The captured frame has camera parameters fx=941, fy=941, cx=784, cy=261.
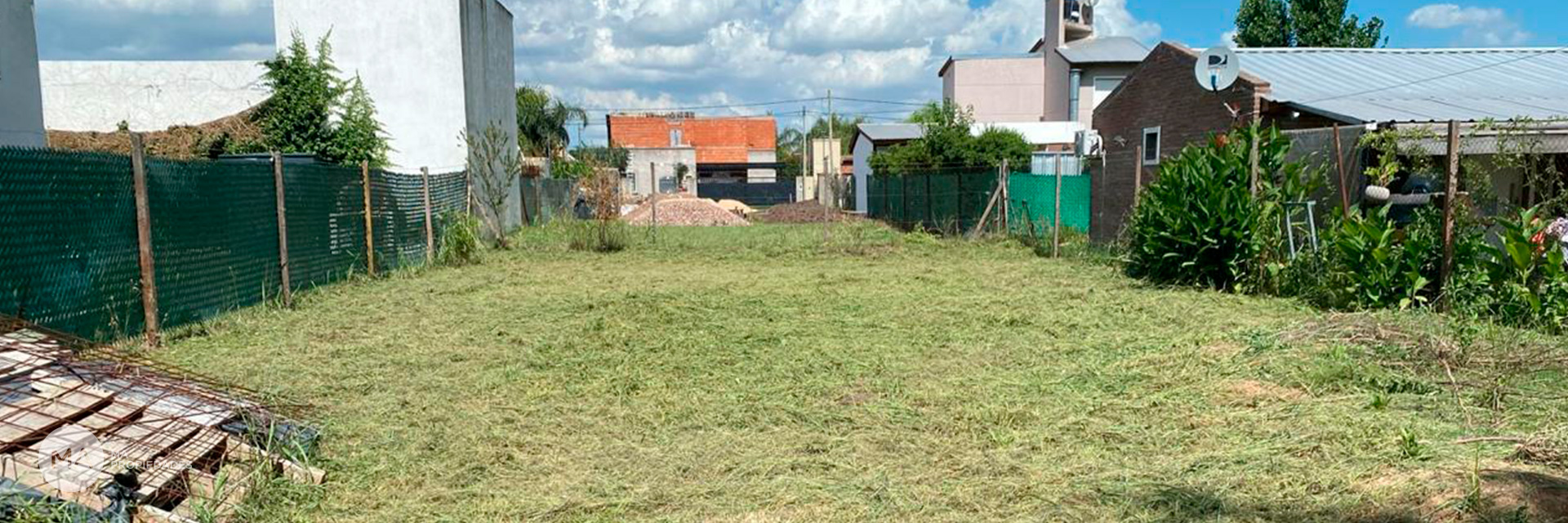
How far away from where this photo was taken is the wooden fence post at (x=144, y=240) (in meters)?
7.39

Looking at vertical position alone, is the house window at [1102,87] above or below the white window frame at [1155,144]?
above

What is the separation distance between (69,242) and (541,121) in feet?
153

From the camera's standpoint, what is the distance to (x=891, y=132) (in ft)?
124

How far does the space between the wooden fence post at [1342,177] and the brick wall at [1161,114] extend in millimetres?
3882

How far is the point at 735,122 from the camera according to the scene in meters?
71.1

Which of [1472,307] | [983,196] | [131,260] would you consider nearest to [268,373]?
[131,260]

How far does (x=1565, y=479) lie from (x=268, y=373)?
284 inches

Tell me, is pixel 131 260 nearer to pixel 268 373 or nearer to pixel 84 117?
pixel 268 373

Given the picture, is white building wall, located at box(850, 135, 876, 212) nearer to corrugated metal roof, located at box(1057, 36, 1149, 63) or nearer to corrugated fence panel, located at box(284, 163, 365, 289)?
corrugated metal roof, located at box(1057, 36, 1149, 63)

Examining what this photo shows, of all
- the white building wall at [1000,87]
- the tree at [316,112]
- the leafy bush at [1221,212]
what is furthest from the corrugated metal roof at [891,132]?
the leafy bush at [1221,212]

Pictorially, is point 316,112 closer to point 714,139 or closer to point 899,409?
point 899,409

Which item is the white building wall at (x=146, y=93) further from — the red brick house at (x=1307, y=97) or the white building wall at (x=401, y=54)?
the red brick house at (x=1307, y=97)

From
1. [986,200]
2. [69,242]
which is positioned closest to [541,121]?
[986,200]

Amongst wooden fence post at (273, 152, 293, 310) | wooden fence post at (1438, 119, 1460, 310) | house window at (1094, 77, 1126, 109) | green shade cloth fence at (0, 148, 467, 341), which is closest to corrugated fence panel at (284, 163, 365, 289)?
green shade cloth fence at (0, 148, 467, 341)
